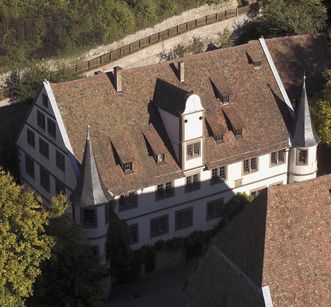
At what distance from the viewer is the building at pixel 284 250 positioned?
40.9 meters

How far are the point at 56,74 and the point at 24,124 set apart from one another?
9.95 metres

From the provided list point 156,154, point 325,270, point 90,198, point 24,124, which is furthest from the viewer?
point 24,124

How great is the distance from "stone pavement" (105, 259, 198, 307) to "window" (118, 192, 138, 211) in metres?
5.20

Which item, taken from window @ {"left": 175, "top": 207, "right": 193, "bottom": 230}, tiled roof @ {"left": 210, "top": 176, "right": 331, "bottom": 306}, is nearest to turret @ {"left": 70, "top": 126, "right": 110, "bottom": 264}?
window @ {"left": 175, "top": 207, "right": 193, "bottom": 230}

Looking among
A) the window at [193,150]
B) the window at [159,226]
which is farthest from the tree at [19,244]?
the window at [193,150]

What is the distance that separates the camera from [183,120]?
57.5 m

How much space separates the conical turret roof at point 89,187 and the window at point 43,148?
5730mm

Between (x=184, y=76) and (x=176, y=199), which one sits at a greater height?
(x=184, y=76)

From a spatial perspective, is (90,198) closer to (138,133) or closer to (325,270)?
(138,133)

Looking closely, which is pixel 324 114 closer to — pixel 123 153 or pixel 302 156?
pixel 302 156

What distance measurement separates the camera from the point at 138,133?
58500 mm

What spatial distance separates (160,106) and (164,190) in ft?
17.4

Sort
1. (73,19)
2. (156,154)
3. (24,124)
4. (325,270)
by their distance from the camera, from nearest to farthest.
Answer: (325,270), (156,154), (24,124), (73,19)

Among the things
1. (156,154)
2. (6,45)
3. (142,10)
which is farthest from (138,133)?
(142,10)
